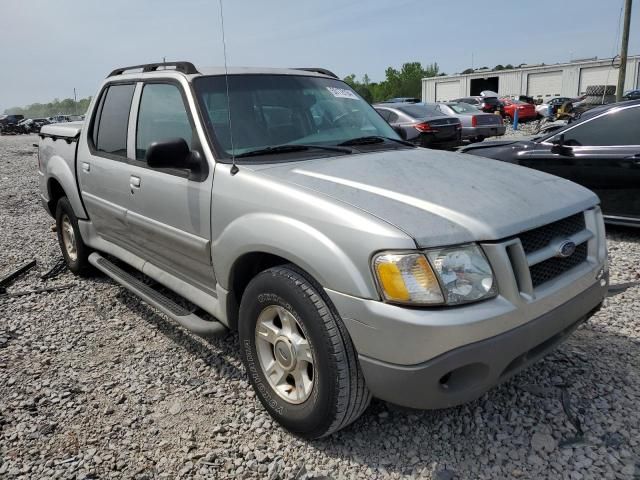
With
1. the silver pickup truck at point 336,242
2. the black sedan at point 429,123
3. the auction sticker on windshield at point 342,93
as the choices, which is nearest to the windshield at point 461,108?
the black sedan at point 429,123

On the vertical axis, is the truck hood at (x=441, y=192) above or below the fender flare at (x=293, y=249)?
above

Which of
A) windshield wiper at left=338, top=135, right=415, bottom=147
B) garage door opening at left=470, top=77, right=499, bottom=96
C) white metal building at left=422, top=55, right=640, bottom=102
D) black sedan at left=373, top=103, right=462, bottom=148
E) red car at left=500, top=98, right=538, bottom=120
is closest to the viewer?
windshield wiper at left=338, top=135, right=415, bottom=147

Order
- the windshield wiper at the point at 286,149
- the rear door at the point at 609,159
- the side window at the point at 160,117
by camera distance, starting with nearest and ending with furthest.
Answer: the windshield wiper at the point at 286,149
the side window at the point at 160,117
the rear door at the point at 609,159

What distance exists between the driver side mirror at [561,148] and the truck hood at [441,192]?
11.1 ft

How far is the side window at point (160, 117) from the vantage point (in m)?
3.19

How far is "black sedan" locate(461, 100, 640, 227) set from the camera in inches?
214

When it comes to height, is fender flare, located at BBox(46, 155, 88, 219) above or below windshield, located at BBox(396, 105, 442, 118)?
below

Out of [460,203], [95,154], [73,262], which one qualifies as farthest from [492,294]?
[73,262]

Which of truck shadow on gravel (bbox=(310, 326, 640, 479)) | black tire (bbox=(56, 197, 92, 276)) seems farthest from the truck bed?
truck shadow on gravel (bbox=(310, 326, 640, 479))

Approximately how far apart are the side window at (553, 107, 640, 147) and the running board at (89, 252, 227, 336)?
4.90 meters

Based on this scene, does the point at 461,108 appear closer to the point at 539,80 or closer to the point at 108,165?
the point at 108,165

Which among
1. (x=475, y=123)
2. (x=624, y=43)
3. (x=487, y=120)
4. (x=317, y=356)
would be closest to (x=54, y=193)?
(x=317, y=356)

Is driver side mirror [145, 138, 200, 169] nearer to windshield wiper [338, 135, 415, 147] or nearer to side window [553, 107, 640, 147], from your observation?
windshield wiper [338, 135, 415, 147]

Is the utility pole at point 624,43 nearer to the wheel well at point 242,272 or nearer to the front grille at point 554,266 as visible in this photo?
the front grille at point 554,266
